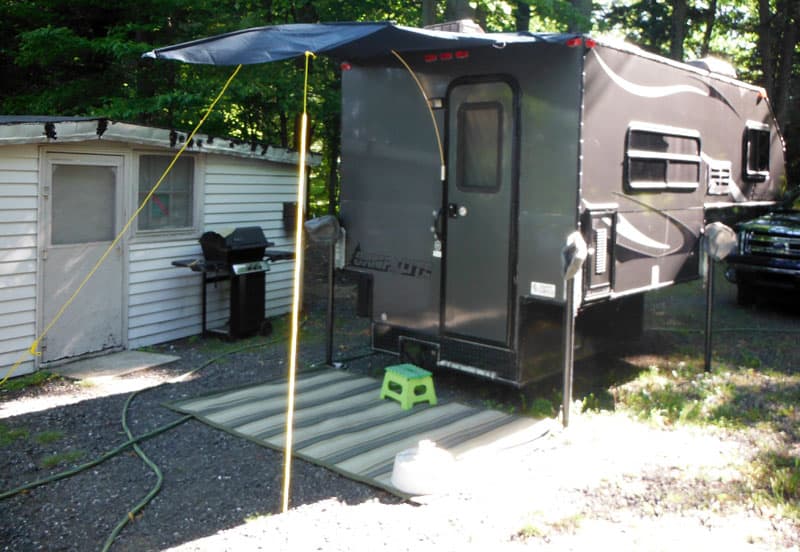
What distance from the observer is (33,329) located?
675 cm

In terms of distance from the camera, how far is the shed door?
22.6ft

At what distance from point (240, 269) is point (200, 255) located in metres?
0.67

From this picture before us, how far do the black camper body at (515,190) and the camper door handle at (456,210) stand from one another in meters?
0.02

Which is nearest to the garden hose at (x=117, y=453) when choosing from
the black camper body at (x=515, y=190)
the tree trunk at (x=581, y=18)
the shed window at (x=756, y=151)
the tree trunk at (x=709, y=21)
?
the black camper body at (x=515, y=190)

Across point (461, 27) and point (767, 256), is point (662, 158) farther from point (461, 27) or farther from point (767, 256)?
point (767, 256)

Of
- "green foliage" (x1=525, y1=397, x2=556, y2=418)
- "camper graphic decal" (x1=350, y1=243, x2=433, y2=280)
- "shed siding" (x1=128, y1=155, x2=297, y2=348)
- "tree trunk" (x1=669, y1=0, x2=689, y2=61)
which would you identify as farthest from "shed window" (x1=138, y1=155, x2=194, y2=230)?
"tree trunk" (x1=669, y1=0, x2=689, y2=61)

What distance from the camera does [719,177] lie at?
7555mm

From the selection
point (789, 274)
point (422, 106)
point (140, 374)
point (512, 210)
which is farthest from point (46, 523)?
point (789, 274)

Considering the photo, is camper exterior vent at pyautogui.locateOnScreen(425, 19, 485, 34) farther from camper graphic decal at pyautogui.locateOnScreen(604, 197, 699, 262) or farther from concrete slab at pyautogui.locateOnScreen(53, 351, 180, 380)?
concrete slab at pyautogui.locateOnScreen(53, 351, 180, 380)

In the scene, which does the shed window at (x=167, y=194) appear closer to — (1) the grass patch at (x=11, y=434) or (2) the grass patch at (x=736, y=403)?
(1) the grass patch at (x=11, y=434)

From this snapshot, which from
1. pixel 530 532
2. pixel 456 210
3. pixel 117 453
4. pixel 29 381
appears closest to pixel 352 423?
pixel 117 453

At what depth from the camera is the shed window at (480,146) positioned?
5.94 metres

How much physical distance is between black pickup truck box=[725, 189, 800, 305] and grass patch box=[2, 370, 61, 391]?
8091 millimetres

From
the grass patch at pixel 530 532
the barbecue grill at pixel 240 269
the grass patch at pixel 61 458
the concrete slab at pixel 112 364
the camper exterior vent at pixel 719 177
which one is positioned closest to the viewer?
the grass patch at pixel 530 532
